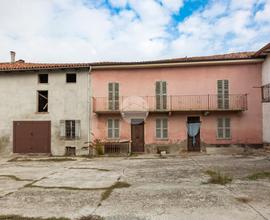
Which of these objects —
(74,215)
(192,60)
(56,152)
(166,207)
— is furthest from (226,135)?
(74,215)

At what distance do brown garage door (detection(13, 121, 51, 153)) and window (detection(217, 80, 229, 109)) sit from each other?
11.5m

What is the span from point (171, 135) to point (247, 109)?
509 cm

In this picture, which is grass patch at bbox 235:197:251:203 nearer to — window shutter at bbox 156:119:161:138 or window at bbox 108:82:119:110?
window shutter at bbox 156:119:161:138

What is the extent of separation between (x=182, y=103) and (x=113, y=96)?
4614 mm

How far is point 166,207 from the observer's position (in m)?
6.62

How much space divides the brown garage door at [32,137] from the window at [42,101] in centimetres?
106

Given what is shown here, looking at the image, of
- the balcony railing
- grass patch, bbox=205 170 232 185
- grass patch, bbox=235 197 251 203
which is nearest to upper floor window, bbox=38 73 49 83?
the balcony railing

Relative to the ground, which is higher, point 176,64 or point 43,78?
point 176,64

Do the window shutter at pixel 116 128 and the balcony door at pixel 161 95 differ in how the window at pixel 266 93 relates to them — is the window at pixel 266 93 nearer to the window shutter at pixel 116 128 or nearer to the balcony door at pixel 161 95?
the balcony door at pixel 161 95

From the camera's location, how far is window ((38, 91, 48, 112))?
Result: 66.8 feet

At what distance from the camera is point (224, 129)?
61.4 ft

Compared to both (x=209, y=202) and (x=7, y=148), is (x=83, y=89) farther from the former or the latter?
(x=209, y=202)

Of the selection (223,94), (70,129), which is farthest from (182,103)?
(70,129)

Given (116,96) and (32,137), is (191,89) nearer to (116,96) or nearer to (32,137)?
(116,96)
